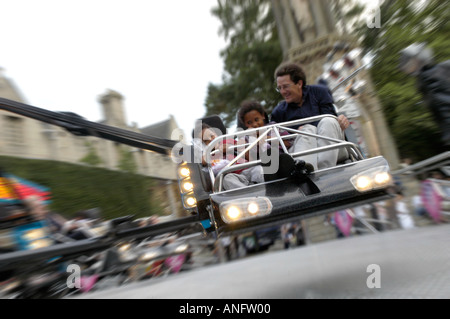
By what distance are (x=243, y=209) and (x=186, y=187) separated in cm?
93

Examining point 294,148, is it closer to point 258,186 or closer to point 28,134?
point 258,186

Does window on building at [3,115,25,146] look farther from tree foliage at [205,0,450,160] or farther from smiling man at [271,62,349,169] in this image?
smiling man at [271,62,349,169]

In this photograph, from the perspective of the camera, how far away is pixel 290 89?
11.6 ft

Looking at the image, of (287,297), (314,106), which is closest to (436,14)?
(314,106)

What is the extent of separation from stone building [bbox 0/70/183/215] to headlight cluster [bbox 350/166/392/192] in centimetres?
290

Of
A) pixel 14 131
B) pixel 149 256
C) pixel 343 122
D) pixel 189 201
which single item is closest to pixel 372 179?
pixel 343 122

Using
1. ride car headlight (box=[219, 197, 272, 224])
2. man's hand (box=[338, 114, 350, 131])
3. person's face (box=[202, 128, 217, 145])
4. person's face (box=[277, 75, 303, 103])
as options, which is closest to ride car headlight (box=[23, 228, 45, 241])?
person's face (box=[202, 128, 217, 145])

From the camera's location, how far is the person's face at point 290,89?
3.53 metres

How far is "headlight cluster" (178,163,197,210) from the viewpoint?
10.5 ft

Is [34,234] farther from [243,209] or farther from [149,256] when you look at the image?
[243,209]

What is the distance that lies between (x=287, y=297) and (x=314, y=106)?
5.69 feet

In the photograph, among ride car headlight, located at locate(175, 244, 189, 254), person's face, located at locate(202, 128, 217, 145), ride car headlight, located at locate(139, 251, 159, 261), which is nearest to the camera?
person's face, located at locate(202, 128, 217, 145)

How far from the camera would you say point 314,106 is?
354 cm

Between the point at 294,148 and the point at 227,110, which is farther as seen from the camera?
the point at 227,110
